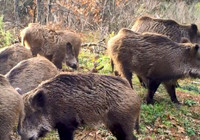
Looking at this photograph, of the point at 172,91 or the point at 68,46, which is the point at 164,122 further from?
the point at 68,46

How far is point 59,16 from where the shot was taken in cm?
1459

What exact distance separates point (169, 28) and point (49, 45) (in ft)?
Answer: 10.8

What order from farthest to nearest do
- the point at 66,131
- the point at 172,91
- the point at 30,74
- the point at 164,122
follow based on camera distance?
the point at 172,91 → the point at 164,122 → the point at 30,74 → the point at 66,131

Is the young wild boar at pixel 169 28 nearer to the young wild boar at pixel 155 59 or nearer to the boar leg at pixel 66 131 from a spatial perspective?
the young wild boar at pixel 155 59

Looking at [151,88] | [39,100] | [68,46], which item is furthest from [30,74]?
[151,88]

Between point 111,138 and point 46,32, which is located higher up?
point 46,32

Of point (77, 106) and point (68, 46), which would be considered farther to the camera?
point (68, 46)

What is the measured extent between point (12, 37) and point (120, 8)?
585 centimetres

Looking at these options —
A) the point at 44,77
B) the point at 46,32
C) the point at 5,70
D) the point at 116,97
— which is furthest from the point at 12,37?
the point at 116,97

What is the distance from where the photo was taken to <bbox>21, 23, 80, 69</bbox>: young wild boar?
367 inches

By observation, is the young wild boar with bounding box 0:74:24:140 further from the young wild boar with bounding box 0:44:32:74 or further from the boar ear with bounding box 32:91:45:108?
the young wild boar with bounding box 0:44:32:74

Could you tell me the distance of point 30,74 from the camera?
6.98 meters

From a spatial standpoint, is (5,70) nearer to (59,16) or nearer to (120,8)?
(59,16)

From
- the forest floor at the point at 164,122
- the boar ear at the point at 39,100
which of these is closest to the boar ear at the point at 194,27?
the forest floor at the point at 164,122
